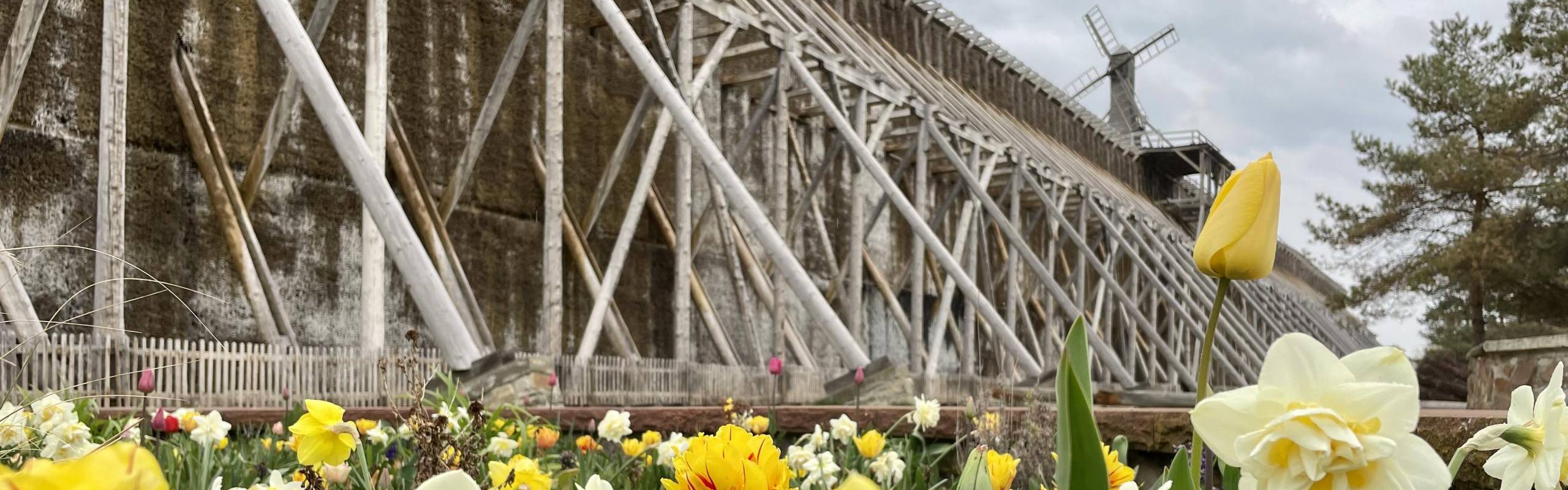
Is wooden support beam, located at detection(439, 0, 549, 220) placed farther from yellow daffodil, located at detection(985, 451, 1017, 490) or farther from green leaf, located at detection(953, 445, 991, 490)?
green leaf, located at detection(953, 445, 991, 490)

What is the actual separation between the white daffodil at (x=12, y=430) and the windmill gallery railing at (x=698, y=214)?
112cm

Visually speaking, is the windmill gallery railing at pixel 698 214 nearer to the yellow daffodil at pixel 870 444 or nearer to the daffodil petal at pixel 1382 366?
the yellow daffodil at pixel 870 444

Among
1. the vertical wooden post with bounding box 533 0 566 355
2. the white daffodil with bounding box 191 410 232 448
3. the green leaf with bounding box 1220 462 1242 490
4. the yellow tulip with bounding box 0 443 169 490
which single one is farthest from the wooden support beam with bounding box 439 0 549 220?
the yellow tulip with bounding box 0 443 169 490

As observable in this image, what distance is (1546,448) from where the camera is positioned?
1.00 meters

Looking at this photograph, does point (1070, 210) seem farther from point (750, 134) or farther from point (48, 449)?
point (48, 449)

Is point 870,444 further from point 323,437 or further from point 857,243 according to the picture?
point 857,243

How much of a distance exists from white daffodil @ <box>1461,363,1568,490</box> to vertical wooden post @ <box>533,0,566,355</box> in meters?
9.37

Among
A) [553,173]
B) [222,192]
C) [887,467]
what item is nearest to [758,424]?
[887,467]

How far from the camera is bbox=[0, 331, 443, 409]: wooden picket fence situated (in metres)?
7.12

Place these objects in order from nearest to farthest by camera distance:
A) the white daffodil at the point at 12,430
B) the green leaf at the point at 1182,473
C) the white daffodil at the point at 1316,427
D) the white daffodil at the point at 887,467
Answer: the white daffodil at the point at 1316,427 → the green leaf at the point at 1182,473 → the white daffodil at the point at 12,430 → the white daffodil at the point at 887,467

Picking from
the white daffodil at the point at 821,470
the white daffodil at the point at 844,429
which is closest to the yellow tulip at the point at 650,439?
the white daffodil at the point at 844,429

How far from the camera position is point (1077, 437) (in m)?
0.94

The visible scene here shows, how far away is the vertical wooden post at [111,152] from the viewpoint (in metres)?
8.19

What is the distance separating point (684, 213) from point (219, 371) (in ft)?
16.7
